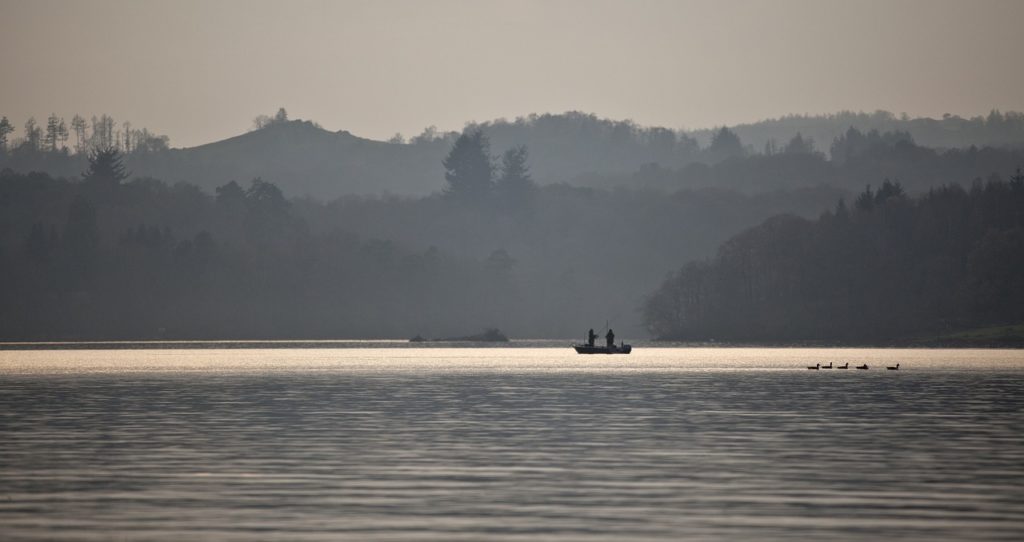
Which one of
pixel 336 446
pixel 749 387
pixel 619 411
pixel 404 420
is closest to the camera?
pixel 336 446

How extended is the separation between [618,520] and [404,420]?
32.2 m

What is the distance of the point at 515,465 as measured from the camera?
4719cm

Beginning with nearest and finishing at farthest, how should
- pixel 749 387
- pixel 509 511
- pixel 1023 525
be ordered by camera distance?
pixel 1023 525 → pixel 509 511 → pixel 749 387

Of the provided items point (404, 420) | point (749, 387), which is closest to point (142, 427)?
point (404, 420)

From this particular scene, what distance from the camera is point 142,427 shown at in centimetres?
6312

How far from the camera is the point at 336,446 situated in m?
54.0

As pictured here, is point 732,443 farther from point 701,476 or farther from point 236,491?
point 236,491

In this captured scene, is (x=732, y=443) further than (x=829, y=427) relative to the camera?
No

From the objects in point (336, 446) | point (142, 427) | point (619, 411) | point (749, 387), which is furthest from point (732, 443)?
point (749, 387)

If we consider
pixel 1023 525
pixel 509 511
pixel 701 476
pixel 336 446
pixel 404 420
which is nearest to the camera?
pixel 1023 525

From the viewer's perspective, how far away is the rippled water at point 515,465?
1374 inches

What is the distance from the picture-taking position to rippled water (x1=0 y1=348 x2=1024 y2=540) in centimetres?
3491

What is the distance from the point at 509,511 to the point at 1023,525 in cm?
1191

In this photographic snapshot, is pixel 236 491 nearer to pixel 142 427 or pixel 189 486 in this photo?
pixel 189 486
